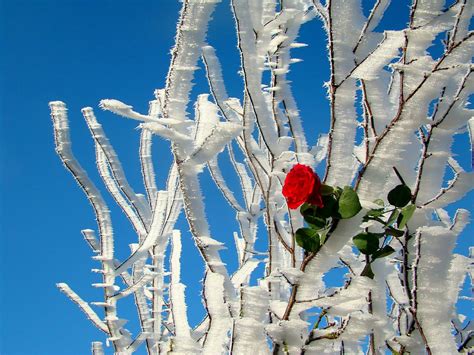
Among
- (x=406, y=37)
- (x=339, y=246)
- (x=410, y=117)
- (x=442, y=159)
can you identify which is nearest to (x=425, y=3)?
(x=406, y=37)

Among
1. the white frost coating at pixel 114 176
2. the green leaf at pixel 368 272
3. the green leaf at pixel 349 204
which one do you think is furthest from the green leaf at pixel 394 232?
the white frost coating at pixel 114 176

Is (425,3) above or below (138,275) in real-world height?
above

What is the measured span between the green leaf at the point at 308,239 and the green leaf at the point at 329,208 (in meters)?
0.07

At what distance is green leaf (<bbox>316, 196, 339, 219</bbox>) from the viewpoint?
1567mm

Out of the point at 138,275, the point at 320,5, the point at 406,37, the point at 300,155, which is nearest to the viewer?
the point at 406,37

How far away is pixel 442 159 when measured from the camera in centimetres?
173

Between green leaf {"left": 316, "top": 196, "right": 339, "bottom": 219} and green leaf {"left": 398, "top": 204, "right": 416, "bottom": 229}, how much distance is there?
25 cm

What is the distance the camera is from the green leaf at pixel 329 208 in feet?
5.14

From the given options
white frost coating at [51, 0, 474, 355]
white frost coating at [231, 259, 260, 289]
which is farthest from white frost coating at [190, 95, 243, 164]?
white frost coating at [231, 259, 260, 289]

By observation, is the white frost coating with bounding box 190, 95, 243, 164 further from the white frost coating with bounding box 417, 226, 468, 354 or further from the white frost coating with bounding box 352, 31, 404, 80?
the white frost coating with bounding box 417, 226, 468, 354

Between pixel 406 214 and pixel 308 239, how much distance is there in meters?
0.34

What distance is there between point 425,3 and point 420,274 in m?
0.88

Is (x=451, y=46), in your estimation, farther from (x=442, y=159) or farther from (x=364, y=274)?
(x=364, y=274)

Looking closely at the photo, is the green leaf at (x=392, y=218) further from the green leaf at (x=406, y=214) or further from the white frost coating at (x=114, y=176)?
the white frost coating at (x=114, y=176)
